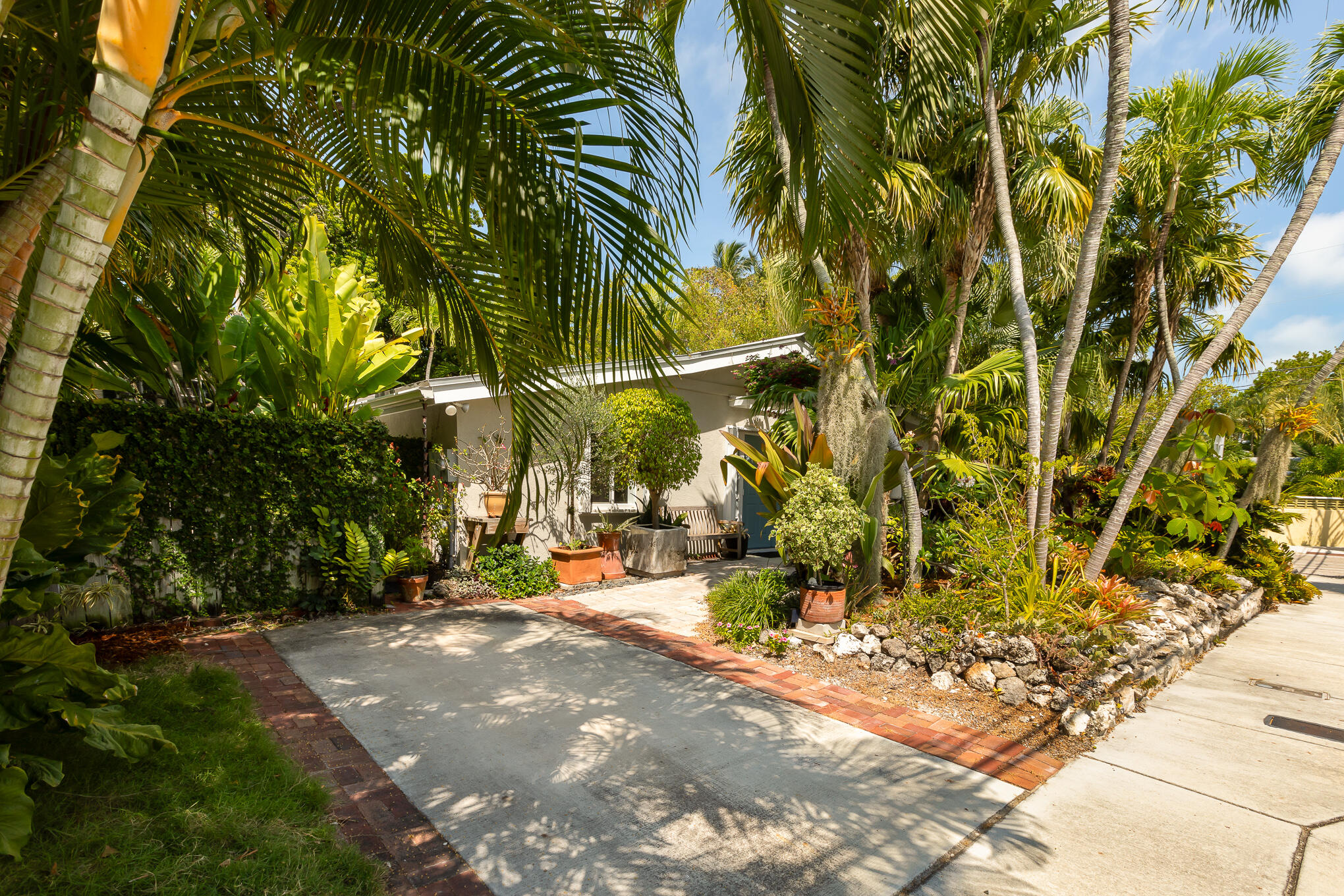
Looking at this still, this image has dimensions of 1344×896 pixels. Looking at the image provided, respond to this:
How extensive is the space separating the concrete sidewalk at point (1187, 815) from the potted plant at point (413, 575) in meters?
6.83

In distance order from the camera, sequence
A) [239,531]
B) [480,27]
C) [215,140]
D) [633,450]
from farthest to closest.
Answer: [633,450] → [239,531] → [215,140] → [480,27]

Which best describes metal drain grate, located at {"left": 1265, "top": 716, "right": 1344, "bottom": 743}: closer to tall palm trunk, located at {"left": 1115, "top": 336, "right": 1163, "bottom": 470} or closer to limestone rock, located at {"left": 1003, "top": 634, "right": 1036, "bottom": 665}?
limestone rock, located at {"left": 1003, "top": 634, "right": 1036, "bottom": 665}

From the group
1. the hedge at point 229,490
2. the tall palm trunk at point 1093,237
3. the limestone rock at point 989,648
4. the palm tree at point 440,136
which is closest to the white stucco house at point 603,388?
the hedge at point 229,490

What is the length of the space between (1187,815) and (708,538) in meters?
8.95

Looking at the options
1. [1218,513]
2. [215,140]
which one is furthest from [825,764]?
[1218,513]

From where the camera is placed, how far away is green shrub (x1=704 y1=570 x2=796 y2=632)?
6680 millimetres

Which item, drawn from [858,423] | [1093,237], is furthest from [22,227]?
[1093,237]

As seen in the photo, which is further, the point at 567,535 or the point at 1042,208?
the point at 567,535

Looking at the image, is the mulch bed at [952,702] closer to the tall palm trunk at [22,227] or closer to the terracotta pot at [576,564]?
the terracotta pot at [576,564]

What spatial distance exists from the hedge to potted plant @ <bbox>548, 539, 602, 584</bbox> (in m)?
2.72

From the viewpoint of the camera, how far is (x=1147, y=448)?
5.87 metres

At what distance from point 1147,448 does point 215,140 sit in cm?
732

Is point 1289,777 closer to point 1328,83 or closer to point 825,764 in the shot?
point 825,764

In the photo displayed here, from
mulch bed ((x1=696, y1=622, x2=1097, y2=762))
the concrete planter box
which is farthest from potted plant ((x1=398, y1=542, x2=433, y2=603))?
mulch bed ((x1=696, y1=622, x2=1097, y2=762))
